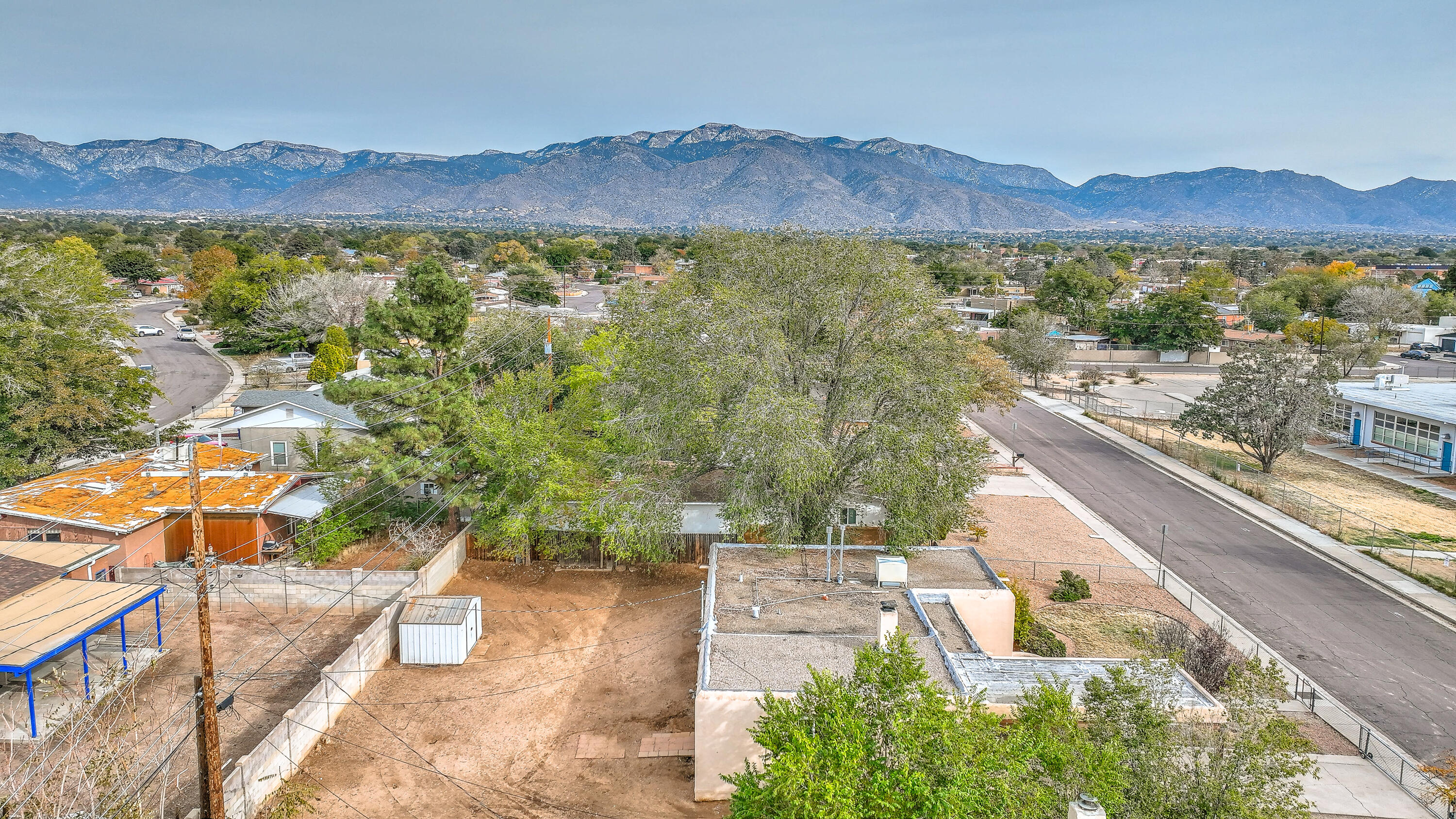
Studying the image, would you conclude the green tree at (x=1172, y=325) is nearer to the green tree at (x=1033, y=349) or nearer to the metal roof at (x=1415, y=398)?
the green tree at (x=1033, y=349)

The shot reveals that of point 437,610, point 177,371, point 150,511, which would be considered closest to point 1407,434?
point 437,610

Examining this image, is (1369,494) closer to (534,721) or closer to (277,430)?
(534,721)

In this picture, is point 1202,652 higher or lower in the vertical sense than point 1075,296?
lower

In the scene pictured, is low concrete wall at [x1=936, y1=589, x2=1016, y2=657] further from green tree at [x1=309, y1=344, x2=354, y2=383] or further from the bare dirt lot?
green tree at [x1=309, y1=344, x2=354, y2=383]

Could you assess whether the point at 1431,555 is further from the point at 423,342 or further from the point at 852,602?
the point at 423,342

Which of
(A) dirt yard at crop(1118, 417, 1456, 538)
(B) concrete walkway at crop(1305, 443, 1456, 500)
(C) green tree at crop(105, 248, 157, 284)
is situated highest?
(C) green tree at crop(105, 248, 157, 284)

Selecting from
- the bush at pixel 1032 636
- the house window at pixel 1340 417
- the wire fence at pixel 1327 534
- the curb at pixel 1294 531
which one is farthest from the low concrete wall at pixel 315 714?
the house window at pixel 1340 417

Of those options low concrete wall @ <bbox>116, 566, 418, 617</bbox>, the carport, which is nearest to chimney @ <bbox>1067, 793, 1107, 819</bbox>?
the carport
